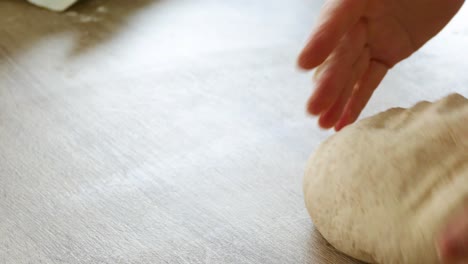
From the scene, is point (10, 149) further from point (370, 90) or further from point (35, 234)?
point (370, 90)

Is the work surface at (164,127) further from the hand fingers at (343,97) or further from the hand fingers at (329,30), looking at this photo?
the hand fingers at (329,30)

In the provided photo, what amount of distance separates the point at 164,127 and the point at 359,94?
31 centimetres

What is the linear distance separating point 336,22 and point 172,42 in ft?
1.59

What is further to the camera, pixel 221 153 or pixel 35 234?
pixel 221 153

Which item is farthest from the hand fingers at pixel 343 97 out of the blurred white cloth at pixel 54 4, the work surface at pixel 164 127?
the blurred white cloth at pixel 54 4

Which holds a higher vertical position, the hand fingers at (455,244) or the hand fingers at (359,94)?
the hand fingers at (455,244)

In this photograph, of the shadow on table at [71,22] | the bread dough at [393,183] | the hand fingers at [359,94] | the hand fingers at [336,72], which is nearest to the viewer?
the bread dough at [393,183]

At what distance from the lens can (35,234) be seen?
0.78 metres

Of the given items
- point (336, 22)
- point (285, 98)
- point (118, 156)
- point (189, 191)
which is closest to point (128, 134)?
point (118, 156)

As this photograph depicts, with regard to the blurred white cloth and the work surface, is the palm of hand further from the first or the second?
the blurred white cloth

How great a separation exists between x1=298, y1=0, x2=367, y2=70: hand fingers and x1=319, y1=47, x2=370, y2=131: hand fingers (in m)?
0.07

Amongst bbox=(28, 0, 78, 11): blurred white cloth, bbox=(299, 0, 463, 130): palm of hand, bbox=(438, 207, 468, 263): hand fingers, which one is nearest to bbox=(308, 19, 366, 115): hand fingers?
bbox=(299, 0, 463, 130): palm of hand

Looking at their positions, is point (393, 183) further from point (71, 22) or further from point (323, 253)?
point (71, 22)

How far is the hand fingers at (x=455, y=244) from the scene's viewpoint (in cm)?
48
